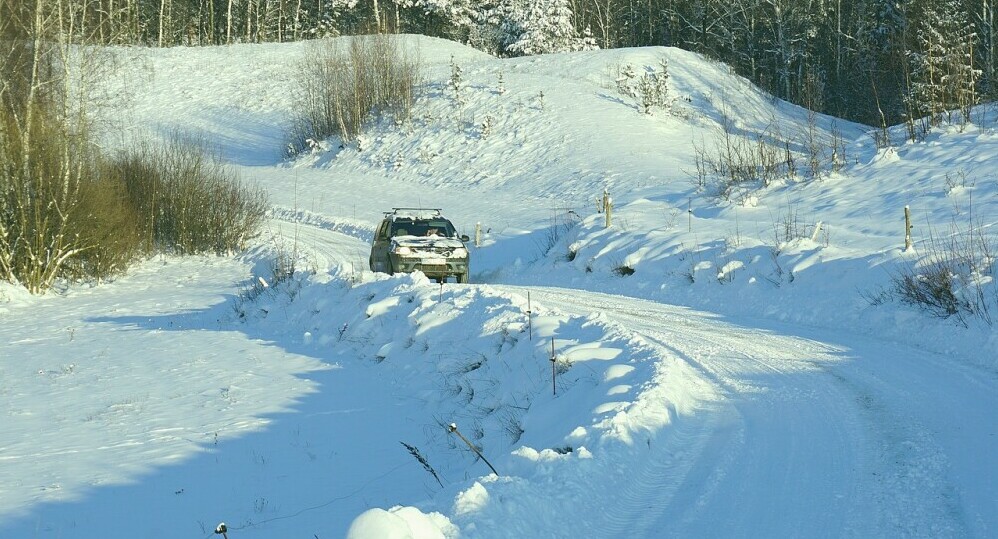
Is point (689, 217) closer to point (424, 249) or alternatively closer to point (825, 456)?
point (424, 249)

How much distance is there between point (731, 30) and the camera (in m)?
65.6

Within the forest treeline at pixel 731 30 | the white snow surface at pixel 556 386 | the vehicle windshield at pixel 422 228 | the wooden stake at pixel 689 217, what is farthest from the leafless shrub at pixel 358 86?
the vehicle windshield at pixel 422 228

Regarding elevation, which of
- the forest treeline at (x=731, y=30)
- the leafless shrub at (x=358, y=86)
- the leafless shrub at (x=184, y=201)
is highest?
the forest treeline at (x=731, y=30)

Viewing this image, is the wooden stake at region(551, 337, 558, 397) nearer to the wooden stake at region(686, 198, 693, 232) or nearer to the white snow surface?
the white snow surface

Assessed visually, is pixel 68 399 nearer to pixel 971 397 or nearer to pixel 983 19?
pixel 971 397

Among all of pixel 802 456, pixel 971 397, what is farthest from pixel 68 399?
pixel 971 397

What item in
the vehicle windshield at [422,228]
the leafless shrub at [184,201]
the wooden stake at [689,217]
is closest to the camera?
the vehicle windshield at [422,228]

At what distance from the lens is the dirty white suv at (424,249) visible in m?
18.6

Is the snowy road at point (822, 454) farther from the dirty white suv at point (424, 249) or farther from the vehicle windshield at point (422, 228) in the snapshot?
the vehicle windshield at point (422, 228)

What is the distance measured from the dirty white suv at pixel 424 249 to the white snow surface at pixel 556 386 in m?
1.54

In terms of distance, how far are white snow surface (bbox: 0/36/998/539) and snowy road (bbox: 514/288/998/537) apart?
3cm

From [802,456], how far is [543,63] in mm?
51461

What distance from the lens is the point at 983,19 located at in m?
40.5

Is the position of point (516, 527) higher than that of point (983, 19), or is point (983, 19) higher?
point (983, 19)
